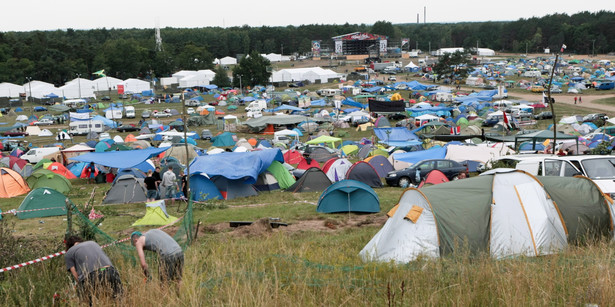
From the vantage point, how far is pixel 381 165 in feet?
64.5

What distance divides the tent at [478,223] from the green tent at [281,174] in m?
9.29

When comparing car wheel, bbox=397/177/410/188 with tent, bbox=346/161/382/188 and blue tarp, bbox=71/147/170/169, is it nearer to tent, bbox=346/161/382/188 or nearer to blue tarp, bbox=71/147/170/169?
tent, bbox=346/161/382/188

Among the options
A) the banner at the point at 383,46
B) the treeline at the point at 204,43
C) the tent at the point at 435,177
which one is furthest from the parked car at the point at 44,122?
the banner at the point at 383,46

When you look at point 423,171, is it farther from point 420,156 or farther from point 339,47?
point 339,47

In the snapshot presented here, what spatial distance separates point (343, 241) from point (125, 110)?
45494 millimetres

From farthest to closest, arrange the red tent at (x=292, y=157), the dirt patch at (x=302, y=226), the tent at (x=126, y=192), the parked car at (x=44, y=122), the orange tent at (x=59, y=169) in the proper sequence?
the parked car at (x=44, y=122), the red tent at (x=292, y=157), the orange tent at (x=59, y=169), the tent at (x=126, y=192), the dirt patch at (x=302, y=226)

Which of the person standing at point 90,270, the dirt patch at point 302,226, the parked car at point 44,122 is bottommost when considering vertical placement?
the parked car at point 44,122

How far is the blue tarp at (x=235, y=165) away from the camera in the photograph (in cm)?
1564

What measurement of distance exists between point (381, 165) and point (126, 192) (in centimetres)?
849

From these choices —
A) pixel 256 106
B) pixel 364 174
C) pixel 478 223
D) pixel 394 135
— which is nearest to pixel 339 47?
pixel 256 106

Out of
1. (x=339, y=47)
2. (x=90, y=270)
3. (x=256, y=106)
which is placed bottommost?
(x=256, y=106)

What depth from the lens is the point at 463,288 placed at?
501cm

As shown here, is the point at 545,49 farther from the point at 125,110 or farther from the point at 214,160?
the point at 214,160

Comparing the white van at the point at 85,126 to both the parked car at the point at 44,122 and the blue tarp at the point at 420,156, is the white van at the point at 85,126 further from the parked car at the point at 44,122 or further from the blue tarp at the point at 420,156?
the blue tarp at the point at 420,156
